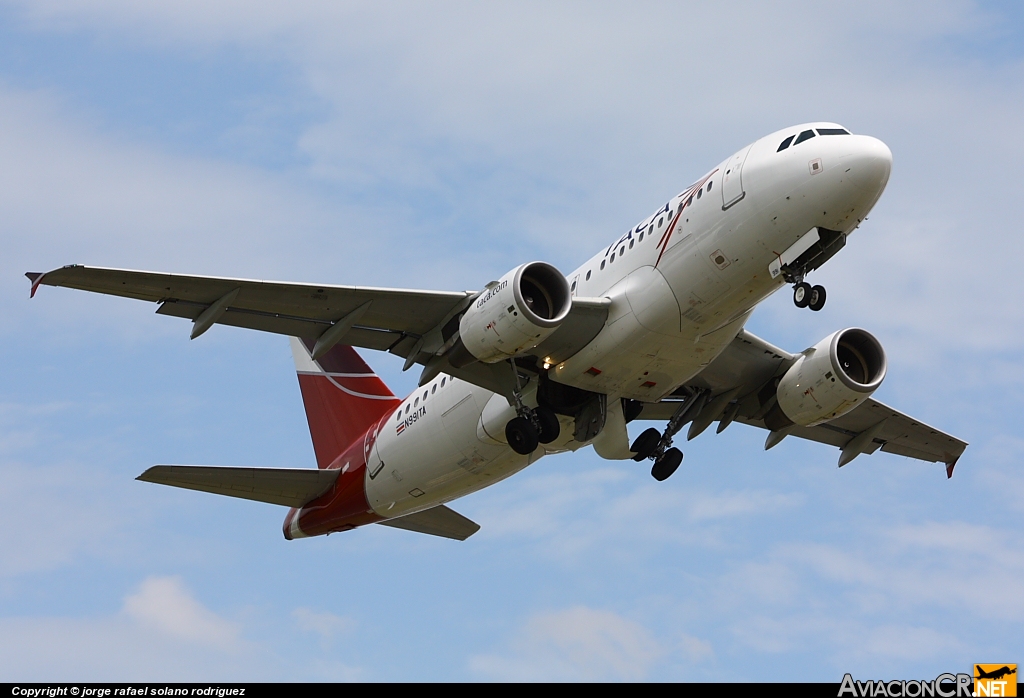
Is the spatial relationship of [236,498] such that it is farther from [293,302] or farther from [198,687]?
[198,687]

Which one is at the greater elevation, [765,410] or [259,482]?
[259,482]

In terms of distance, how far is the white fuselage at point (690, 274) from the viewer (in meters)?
23.0

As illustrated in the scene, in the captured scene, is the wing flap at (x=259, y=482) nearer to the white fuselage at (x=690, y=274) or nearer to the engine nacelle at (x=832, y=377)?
the white fuselage at (x=690, y=274)

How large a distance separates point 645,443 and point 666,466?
2.63ft

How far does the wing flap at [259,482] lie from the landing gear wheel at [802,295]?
1349cm

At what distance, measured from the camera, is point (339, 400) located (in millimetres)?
34688

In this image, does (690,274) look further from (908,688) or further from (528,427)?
(908,688)

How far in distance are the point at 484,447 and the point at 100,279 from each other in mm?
9123

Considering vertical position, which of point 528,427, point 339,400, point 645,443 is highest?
point 339,400

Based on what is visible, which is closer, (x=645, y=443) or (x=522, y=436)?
(x=522, y=436)

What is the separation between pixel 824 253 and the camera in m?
23.7

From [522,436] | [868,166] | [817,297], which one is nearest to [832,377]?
[817,297]

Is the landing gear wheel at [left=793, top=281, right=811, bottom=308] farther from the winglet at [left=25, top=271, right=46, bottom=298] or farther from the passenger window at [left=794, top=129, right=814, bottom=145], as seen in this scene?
the winglet at [left=25, top=271, right=46, bottom=298]

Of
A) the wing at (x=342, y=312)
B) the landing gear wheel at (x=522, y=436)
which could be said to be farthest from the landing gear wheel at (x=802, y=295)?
the landing gear wheel at (x=522, y=436)
